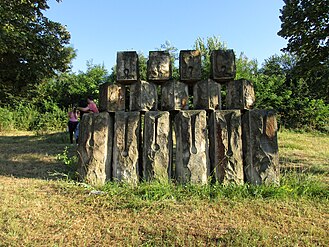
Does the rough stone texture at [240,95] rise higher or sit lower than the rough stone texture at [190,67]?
lower

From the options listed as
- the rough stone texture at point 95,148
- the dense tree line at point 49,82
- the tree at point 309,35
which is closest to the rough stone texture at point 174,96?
the rough stone texture at point 95,148

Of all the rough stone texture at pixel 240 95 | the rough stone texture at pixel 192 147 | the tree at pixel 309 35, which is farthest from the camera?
the tree at pixel 309 35

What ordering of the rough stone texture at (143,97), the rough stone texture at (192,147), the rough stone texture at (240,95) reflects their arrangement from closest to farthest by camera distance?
the rough stone texture at (192,147) → the rough stone texture at (240,95) → the rough stone texture at (143,97)

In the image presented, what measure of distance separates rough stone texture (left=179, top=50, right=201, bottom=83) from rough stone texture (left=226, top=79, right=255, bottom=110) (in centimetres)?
56

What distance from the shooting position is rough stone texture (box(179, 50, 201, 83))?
15.5ft

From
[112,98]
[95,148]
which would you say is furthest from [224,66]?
[95,148]

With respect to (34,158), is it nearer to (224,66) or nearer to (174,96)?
(174,96)

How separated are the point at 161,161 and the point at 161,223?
1.33 metres

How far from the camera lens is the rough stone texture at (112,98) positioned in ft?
15.3

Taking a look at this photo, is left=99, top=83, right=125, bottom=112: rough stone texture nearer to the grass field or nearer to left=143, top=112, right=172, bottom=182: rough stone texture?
left=143, top=112, right=172, bottom=182: rough stone texture

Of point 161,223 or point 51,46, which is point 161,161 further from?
point 51,46

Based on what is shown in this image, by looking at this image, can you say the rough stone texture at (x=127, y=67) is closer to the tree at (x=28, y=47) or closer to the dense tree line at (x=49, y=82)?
the dense tree line at (x=49, y=82)

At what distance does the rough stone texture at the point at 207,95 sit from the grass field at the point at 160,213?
4.19ft

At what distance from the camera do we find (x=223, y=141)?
435cm
